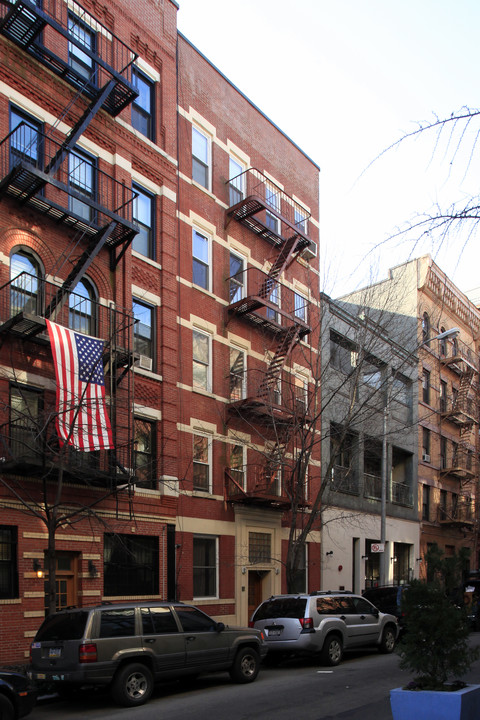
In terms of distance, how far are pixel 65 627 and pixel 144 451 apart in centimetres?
828

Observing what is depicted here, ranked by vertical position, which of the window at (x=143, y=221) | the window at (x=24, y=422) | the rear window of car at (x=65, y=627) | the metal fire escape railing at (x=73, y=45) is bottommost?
the rear window of car at (x=65, y=627)

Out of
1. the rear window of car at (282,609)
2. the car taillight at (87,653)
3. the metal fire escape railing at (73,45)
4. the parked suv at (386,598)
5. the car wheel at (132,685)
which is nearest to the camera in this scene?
the car taillight at (87,653)

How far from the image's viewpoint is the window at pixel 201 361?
2264 cm

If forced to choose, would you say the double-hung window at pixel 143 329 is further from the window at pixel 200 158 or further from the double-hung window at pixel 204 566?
the double-hung window at pixel 204 566

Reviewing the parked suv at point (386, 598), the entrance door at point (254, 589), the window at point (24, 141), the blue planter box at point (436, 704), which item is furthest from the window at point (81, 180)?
the blue planter box at point (436, 704)

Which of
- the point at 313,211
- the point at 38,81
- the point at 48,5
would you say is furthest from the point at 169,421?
the point at 313,211

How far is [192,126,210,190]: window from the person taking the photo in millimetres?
23750

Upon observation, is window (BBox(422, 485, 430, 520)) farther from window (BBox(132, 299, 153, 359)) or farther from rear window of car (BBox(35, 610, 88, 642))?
rear window of car (BBox(35, 610, 88, 642))

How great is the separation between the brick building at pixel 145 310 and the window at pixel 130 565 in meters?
0.06

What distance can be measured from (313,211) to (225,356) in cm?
912

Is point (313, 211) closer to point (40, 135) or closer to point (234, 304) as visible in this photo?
point (234, 304)

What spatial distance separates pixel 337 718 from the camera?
10344mm

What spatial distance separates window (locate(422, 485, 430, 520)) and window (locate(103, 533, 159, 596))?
71.2ft

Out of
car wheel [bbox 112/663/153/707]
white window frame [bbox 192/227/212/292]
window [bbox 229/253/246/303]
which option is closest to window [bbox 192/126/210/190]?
white window frame [bbox 192/227/212/292]
